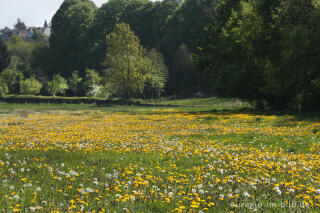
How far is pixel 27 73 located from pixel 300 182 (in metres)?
117

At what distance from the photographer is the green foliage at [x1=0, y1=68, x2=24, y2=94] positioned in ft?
319

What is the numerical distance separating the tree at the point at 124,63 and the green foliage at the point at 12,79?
48.3 meters

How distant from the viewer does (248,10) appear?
37.5m

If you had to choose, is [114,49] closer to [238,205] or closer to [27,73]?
[27,73]

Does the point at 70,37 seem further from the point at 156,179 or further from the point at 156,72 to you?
the point at 156,179

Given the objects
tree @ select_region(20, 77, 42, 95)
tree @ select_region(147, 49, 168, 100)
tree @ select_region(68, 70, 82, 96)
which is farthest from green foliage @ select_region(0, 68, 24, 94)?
tree @ select_region(147, 49, 168, 100)

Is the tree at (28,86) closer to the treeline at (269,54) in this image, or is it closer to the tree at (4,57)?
the tree at (4,57)

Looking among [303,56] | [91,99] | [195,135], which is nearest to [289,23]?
[303,56]

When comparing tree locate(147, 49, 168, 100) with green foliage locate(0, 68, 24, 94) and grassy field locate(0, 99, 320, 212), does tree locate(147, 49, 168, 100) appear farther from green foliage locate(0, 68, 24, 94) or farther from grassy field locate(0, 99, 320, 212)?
grassy field locate(0, 99, 320, 212)

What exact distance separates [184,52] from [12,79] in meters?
62.0

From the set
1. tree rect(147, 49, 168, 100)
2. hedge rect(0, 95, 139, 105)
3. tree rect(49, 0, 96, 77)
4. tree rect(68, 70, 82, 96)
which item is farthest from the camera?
tree rect(49, 0, 96, 77)

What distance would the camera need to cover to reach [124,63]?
6894cm

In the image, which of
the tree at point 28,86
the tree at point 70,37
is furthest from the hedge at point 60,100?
the tree at point 70,37

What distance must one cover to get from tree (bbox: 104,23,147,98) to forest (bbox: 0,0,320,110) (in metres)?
0.24
